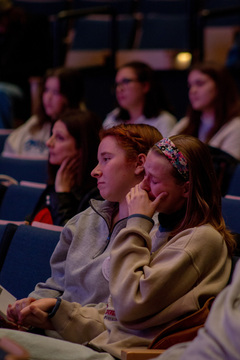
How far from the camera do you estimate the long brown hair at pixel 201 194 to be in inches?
74.7

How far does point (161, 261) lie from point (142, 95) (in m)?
2.74

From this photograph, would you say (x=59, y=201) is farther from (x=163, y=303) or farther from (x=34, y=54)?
(x=34, y=54)

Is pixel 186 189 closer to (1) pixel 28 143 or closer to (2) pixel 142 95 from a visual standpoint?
(2) pixel 142 95

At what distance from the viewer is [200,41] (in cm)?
544

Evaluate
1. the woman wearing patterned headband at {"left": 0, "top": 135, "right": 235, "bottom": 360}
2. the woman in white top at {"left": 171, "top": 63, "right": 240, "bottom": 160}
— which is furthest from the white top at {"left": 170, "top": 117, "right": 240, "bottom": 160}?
the woman wearing patterned headband at {"left": 0, "top": 135, "right": 235, "bottom": 360}

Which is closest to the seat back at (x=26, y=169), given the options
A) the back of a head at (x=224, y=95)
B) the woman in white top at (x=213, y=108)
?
the woman in white top at (x=213, y=108)

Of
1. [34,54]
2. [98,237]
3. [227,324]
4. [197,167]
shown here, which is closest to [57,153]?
[98,237]

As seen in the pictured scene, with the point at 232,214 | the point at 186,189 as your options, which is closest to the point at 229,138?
the point at 232,214

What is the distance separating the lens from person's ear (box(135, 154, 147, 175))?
221cm

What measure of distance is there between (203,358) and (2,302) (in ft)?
2.80

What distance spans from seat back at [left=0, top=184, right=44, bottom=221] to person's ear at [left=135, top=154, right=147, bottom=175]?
1106mm

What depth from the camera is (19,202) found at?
3.33 metres

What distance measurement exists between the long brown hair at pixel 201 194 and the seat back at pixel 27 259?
0.63 metres

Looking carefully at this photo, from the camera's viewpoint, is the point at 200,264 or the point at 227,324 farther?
the point at 200,264
